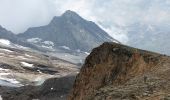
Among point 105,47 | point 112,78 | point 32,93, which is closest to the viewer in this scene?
point 112,78

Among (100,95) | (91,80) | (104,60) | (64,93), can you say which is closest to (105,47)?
(104,60)

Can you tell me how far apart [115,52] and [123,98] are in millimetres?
24638

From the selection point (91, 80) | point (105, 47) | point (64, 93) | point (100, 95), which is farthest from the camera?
point (64, 93)

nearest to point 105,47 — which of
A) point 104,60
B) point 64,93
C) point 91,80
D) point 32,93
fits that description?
point 104,60

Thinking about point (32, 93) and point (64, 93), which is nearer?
point (64, 93)

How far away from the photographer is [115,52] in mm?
39500

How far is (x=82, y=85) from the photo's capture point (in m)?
39.3

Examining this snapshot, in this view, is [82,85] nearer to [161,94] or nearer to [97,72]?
[97,72]

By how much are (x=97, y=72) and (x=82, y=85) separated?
2.01 meters

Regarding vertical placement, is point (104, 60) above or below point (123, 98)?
above

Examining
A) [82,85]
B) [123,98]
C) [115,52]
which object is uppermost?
[115,52]

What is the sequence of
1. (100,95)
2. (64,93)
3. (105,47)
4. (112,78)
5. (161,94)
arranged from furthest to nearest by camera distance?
(64,93) < (105,47) < (112,78) < (100,95) < (161,94)

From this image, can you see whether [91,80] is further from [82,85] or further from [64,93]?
[64,93]

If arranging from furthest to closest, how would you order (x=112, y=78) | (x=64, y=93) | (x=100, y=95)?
1. (x=64, y=93)
2. (x=112, y=78)
3. (x=100, y=95)
